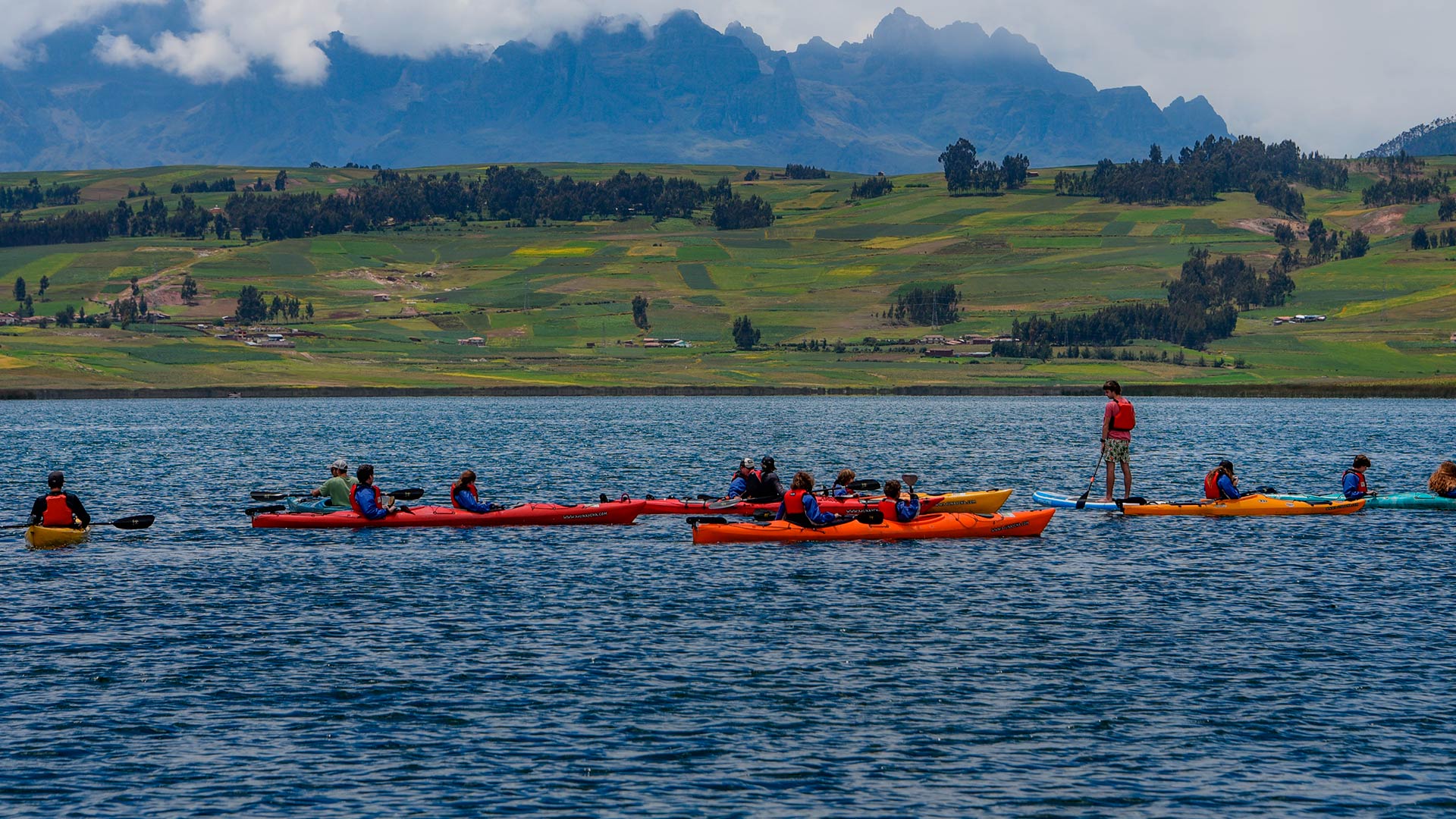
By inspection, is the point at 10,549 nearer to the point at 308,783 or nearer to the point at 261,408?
the point at 308,783

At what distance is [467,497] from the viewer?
175ft

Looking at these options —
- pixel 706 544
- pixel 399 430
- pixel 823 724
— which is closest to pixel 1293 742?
pixel 823 724

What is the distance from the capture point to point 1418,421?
143 meters

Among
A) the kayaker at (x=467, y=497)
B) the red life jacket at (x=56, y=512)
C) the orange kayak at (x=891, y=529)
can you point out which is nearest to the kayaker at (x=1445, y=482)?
the orange kayak at (x=891, y=529)

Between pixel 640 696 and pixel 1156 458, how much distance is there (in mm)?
73875

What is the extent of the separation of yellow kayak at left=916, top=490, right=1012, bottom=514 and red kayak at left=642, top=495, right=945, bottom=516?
14.6 inches

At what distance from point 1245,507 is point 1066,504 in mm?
6601

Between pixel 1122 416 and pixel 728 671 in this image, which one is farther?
pixel 1122 416

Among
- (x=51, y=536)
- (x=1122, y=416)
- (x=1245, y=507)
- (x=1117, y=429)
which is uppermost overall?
(x=1122, y=416)

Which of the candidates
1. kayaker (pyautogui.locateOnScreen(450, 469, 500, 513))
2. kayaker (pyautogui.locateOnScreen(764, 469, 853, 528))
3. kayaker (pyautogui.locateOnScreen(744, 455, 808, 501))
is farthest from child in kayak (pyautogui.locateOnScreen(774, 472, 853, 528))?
kayaker (pyautogui.locateOnScreen(450, 469, 500, 513))

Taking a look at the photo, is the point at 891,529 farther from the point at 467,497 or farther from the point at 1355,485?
the point at 1355,485

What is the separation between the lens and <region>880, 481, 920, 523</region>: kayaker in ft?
166

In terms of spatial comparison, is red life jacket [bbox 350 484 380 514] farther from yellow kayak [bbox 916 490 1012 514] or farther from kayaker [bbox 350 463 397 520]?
yellow kayak [bbox 916 490 1012 514]

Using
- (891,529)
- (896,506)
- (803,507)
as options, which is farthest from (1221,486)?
(803,507)
